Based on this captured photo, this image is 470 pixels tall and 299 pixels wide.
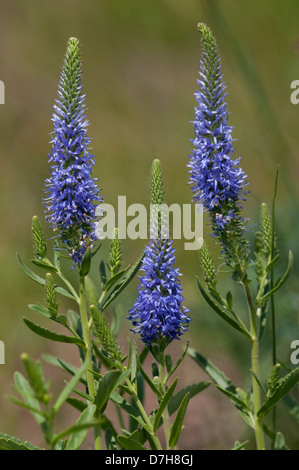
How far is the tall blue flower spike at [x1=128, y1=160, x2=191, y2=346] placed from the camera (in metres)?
2.48

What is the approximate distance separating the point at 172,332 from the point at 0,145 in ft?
20.2

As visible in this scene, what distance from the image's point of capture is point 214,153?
104 inches

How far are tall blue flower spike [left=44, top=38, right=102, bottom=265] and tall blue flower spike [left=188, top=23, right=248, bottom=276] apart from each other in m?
0.43

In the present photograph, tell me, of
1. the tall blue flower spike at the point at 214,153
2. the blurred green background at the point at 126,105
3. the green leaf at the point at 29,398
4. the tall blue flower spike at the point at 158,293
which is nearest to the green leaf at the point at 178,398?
the tall blue flower spike at the point at 158,293

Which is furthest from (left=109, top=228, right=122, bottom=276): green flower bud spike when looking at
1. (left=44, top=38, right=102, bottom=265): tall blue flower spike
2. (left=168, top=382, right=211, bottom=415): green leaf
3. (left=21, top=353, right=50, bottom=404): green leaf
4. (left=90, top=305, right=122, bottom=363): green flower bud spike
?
(left=21, top=353, right=50, bottom=404): green leaf

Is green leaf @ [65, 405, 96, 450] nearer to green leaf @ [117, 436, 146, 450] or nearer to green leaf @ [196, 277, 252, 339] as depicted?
green leaf @ [117, 436, 146, 450]

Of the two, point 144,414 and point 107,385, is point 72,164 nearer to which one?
point 107,385

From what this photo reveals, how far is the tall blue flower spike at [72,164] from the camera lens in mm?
2490

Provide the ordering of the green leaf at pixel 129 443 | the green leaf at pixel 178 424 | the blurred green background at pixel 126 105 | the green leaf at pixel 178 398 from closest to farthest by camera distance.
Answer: the green leaf at pixel 129 443, the green leaf at pixel 178 424, the green leaf at pixel 178 398, the blurred green background at pixel 126 105

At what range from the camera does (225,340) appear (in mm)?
4906

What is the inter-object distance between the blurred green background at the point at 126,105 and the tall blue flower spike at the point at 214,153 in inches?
100

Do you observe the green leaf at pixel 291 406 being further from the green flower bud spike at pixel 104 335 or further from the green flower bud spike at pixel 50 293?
the green flower bud spike at pixel 50 293

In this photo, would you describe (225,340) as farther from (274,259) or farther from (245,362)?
(274,259)
